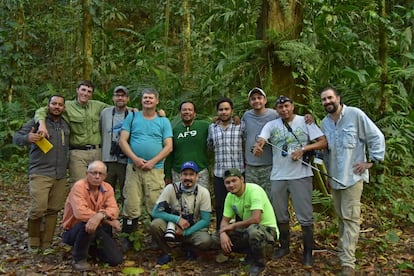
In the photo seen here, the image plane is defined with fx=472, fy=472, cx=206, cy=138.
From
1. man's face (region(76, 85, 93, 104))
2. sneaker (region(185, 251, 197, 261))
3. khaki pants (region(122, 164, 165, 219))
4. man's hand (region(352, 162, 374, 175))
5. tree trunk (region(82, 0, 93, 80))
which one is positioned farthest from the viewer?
tree trunk (region(82, 0, 93, 80))

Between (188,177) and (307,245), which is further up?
(188,177)

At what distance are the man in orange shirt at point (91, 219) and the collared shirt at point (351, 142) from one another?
253 cm

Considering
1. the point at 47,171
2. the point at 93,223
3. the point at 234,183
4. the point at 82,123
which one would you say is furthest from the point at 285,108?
the point at 47,171

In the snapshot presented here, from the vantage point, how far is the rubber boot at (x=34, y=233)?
5895 mm

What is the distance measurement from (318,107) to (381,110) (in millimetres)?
1468

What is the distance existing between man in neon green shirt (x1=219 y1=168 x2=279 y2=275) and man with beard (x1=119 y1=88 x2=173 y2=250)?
1004 millimetres

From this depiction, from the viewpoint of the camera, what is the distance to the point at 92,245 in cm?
546

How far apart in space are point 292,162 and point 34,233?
331 centimetres

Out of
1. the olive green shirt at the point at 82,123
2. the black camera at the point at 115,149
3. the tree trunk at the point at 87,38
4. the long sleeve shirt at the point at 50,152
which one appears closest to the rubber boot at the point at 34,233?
the long sleeve shirt at the point at 50,152

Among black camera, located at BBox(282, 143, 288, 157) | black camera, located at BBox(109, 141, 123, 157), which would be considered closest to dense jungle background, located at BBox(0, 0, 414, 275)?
black camera, located at BBox(109, 141, 123, 157)

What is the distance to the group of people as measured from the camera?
507cm

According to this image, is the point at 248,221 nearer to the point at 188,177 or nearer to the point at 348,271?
the point at 188,177

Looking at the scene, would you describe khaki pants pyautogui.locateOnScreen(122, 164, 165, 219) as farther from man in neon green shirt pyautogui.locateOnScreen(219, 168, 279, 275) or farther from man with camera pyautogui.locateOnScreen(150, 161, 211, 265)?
man in neon green shirt pyautogui.locateOnScreen(219, 168, 279, 275)

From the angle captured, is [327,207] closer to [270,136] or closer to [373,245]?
[373,245]
